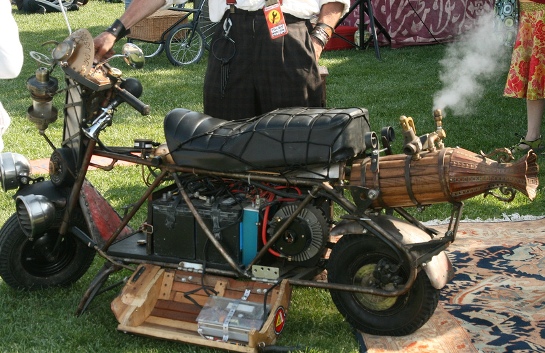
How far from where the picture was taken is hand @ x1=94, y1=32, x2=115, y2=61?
356 cm

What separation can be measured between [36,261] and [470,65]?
6912 mm

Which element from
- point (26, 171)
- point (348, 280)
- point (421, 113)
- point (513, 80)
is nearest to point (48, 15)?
point (421, 113)

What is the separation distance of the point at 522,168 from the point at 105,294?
6.90ft

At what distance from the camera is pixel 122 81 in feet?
11.9

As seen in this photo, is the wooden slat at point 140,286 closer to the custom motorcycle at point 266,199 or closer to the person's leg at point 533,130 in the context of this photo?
the custom motorcycle at point 266,199

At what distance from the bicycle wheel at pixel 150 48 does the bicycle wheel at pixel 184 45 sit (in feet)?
1.01

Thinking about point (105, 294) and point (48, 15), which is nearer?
point (105, 294)

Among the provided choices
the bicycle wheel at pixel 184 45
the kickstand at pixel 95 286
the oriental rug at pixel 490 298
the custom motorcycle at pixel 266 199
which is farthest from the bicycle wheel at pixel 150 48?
the kickstand at pixel 95 286

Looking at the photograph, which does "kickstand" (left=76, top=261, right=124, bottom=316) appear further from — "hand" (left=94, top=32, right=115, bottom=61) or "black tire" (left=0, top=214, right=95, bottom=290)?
"hand" (left=94, top=32, right=115, bottom=61)

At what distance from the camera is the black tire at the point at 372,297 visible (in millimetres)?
3281

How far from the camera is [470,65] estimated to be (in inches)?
379

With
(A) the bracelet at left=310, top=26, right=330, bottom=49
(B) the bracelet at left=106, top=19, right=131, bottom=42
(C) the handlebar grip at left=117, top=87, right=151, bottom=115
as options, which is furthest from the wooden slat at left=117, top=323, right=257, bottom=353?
(A) the bracelet at left=310, top=26, right=330, bottom=49

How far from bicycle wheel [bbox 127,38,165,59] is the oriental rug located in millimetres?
7338

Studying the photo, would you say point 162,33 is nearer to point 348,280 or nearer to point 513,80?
point 513,80
